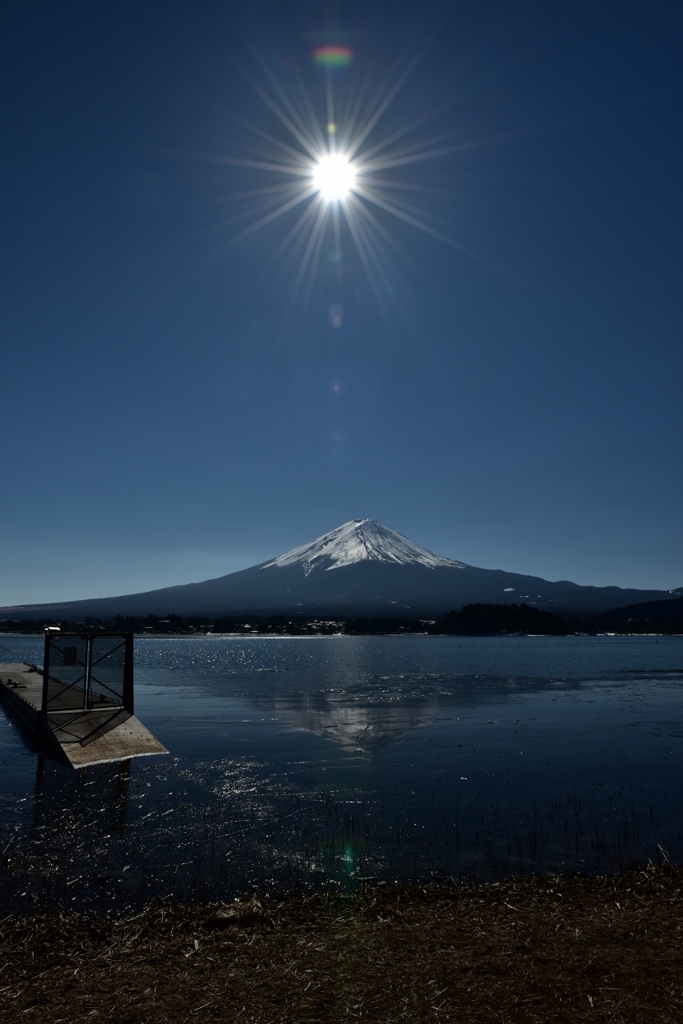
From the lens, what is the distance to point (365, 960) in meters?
7.33

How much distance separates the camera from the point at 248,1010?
6.19m

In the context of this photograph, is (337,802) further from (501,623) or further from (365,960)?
(501,623)

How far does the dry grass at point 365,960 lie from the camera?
614 centimetres

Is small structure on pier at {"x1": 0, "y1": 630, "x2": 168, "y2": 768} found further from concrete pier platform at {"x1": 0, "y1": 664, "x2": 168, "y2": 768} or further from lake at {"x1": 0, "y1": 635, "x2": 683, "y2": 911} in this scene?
lake at {"x1": 0, "y1": 635, "x2": 683, "y2": 911}

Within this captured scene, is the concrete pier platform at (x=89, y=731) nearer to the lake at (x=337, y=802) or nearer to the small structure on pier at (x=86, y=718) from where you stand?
the small structure on pier at (x=86, y=718)

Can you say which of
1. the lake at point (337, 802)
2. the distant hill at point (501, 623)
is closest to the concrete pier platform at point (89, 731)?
the lake at point (337, 802)

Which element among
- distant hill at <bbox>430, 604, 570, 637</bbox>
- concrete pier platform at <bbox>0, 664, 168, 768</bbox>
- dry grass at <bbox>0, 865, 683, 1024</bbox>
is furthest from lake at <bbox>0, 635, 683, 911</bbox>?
distant hill at <bbox>430, 604, 570, 637</bbox>

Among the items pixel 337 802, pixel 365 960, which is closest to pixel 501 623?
pixel 337 802

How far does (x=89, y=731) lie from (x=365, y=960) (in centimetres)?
2020

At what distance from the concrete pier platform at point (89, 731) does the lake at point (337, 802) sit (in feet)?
2.73

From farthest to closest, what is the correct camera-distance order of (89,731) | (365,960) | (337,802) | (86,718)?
(86,718) → (89,731) → (337,802) → (365,960)

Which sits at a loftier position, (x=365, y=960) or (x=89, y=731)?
(x=365, y=960)

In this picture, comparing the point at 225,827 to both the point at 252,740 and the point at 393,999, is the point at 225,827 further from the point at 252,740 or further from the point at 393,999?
the point at 252,740

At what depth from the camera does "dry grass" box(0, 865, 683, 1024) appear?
20.1ft
